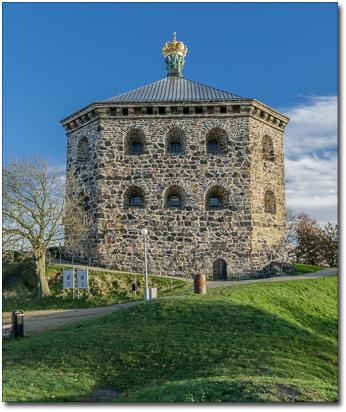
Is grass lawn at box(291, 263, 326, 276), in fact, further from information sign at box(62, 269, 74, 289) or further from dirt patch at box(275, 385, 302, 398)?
dirt patch at box(275, 385, 302, 398)

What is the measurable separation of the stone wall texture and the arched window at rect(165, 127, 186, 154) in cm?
8

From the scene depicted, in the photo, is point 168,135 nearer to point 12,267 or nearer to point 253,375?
point 12,267

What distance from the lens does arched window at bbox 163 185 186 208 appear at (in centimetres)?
2309

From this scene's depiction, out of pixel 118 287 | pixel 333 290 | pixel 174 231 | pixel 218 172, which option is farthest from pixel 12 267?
pixel 333 290

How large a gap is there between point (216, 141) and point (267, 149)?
156 inches

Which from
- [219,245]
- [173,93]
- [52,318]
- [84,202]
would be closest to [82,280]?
[52,318]

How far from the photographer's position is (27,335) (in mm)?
12094

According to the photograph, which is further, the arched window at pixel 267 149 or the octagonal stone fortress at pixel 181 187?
the arched window at pixel 267 149

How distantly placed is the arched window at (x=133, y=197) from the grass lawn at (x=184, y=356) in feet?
34.8

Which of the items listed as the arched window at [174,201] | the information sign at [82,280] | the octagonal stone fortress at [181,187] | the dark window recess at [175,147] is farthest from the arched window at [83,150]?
the information sign at [82,280]

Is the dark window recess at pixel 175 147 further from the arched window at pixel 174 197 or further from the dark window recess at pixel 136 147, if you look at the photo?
the arched window at pixel 174 197

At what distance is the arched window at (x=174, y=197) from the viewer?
23.1 meters

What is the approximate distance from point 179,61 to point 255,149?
10.4 m

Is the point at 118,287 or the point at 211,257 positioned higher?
the point at 211,257
